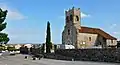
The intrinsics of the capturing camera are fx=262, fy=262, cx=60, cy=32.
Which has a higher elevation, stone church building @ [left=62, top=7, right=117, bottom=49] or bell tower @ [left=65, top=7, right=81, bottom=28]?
bell tower @ [left=65, top=7, right=81, bottom=28]

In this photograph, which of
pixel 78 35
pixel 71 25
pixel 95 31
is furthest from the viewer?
pixel 95 31

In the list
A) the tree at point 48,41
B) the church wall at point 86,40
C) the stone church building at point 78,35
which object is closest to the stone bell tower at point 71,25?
the stone church building at point 78,35

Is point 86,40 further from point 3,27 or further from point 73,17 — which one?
point 3,27

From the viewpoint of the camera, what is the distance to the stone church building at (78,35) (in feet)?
268

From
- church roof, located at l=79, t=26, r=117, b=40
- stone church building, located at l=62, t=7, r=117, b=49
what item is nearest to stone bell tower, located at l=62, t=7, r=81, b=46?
stone church building, located at l=62, t=7, r=117, b=49

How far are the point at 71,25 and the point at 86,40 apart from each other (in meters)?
6.87

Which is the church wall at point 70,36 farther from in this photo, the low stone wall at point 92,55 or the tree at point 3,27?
the tree at point 3,27

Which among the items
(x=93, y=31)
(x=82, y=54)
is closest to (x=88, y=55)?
(x=82, y=54)

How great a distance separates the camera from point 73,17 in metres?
81.8

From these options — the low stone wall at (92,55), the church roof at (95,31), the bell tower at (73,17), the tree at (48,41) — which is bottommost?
the low stone wall at (92,55)

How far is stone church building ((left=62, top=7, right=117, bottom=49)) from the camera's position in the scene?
81.8 m

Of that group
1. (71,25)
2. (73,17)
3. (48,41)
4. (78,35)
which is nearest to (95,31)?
(78,35)

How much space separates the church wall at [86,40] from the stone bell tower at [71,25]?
168 centimetres

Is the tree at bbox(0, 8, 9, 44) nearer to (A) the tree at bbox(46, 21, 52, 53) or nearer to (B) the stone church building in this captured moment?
(A) the tree at bbox(46, 21, 52, 53)
